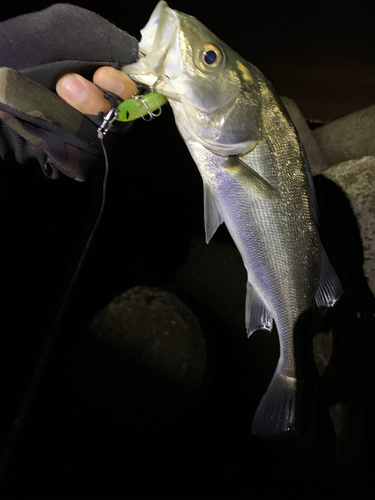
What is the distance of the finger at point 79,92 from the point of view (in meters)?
1.19

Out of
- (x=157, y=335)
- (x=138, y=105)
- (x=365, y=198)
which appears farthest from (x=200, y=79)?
(x=157, y=335)

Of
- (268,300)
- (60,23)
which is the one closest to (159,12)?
(60,23)

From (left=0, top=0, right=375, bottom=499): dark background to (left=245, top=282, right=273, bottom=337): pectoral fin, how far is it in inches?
34.5

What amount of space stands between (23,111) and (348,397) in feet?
8.76

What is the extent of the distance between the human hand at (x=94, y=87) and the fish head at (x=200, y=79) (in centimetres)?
7

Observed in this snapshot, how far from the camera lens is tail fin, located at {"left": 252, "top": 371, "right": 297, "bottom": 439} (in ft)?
4.45

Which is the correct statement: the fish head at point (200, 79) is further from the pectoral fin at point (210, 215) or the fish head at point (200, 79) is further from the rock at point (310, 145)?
the rock at point (310, 145)

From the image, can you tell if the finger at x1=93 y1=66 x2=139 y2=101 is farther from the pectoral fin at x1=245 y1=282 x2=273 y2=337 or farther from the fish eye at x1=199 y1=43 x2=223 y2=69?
the pectoral fin at x1=245 y1=282 x2=273 y2=337

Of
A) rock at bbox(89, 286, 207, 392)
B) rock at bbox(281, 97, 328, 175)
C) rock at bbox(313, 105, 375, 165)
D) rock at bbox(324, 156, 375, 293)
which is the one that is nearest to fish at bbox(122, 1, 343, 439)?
rock at bbox(89, 286, 207, 392)

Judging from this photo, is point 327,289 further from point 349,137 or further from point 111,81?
point 349,137

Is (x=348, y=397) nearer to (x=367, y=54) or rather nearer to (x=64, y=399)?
(x=64, y=399)

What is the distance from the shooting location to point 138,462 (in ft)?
6.51

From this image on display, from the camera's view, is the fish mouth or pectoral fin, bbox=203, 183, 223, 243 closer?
the fish mouth

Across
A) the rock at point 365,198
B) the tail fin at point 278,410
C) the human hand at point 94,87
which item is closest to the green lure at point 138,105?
the human hand at point 94,87
